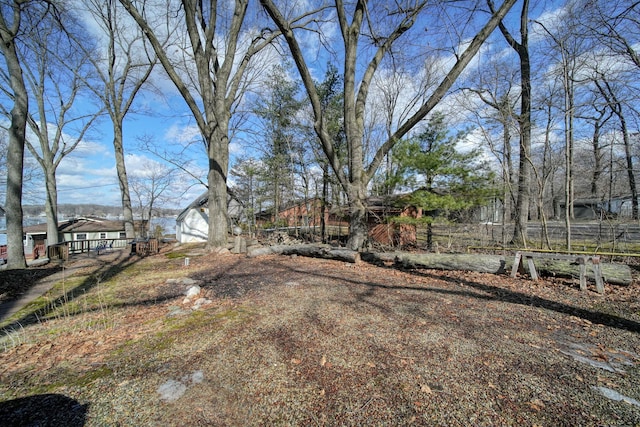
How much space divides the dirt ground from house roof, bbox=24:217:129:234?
113 feet

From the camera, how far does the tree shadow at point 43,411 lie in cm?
172

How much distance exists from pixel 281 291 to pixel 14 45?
1091 cm

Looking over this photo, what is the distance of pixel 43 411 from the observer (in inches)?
71.3

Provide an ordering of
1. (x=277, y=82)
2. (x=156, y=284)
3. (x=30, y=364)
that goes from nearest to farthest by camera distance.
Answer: (x=30, y=364)
(x=156, y=284)
(x=277, y=82)

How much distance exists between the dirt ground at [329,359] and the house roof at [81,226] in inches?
1350

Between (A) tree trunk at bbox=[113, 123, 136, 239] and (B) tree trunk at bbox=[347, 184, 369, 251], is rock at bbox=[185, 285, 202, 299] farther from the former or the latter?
(A) tree trunk at bbox=[113, 123, 136, 239]

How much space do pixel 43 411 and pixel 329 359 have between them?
218 centimetres

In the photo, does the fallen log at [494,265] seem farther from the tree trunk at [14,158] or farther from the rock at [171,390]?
the tree trunk at [14,158]

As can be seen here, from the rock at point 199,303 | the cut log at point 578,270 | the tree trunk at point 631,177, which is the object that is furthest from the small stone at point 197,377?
the tree trunk at point 631,177

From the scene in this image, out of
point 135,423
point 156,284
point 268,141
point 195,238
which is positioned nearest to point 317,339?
point 135,423

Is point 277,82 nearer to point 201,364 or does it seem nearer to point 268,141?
point 268,141

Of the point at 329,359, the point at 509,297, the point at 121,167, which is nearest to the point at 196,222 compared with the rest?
the point at 121,167

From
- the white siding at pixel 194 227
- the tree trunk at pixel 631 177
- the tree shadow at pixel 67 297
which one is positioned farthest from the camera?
the white siding at pixel 194 227

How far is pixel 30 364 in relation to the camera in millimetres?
2447
